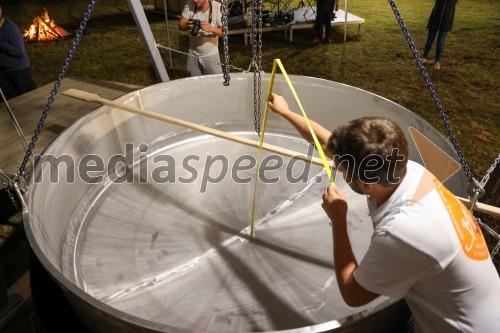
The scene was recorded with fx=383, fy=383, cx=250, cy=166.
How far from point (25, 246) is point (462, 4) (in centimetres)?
683

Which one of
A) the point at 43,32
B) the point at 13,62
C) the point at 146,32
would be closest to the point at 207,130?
the point at 146,32

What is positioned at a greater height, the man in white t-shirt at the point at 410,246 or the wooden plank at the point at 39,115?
the man in white t-shirt at the point at 410,246

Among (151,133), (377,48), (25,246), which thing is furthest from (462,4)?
(25,246)

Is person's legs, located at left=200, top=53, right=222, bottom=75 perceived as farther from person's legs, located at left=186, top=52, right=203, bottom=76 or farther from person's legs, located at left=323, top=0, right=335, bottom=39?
person's legs, located at left=323, top=0, right=335, bottom=39

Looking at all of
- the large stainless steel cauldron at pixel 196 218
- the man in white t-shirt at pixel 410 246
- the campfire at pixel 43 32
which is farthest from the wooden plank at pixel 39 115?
the campfire at pixel 43 32

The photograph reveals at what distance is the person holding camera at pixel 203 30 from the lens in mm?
2572

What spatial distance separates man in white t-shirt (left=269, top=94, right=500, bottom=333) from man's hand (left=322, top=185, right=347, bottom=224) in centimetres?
8

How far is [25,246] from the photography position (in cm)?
205

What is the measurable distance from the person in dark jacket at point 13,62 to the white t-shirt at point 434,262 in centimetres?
250

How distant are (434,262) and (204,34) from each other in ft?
7.41

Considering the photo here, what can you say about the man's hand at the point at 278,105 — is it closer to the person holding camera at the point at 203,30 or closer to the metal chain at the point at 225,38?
the metal chain at the point at 225,38

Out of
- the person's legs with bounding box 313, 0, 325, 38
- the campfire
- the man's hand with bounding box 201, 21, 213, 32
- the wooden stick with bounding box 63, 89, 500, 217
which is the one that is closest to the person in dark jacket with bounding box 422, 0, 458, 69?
the person's legs with bounding box 313, 0, 325, 38

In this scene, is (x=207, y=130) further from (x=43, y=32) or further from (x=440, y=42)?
(x=43, y=32)

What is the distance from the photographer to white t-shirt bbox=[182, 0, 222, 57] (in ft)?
8.59
